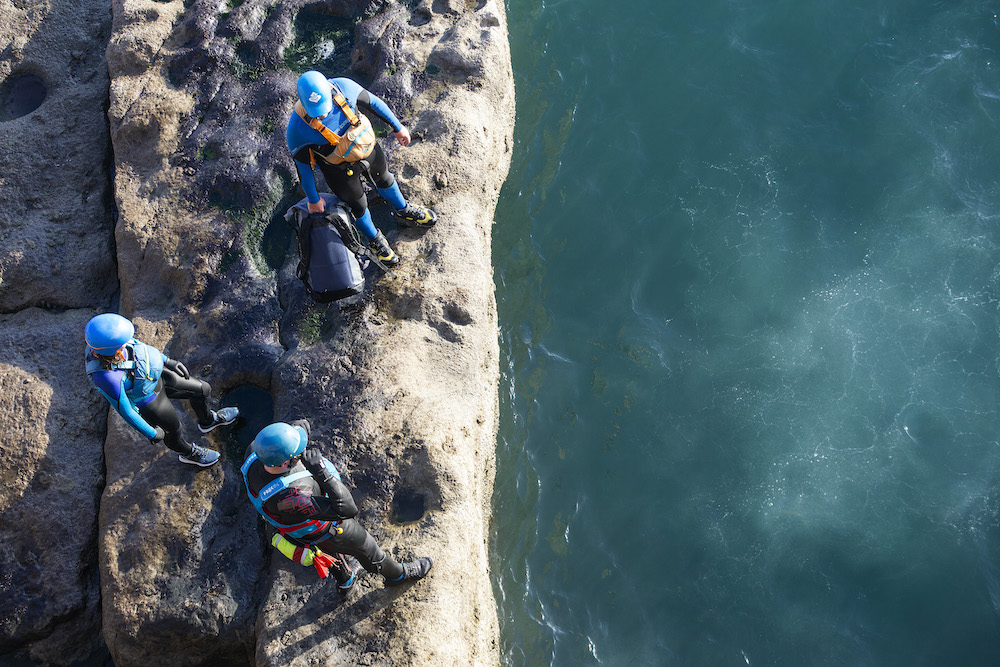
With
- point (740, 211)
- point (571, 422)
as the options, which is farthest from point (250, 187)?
point (740, 211)

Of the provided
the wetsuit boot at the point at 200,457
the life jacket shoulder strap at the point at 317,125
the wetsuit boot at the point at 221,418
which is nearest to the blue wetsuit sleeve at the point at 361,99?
the life jacket shoulder strap at the point at 317,125

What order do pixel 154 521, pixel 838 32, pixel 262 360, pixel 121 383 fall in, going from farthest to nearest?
1. pixel 838 32
2. pixel 262 360
3. pixel 154 521
4. pixel 121 383

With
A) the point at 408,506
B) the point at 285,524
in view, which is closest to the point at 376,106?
the point at 408,506

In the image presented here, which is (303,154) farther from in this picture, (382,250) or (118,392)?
(118,392)

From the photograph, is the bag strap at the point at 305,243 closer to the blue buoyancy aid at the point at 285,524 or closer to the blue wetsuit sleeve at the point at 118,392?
the blue wetsuit sleeve at the point at 118,392

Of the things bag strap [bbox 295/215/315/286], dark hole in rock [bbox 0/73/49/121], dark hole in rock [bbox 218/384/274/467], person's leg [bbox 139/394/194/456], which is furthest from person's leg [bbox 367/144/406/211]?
dark hole in rock [bbox 0/73/49/121]

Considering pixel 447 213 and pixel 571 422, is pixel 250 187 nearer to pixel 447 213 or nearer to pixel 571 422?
pixel 447 213
